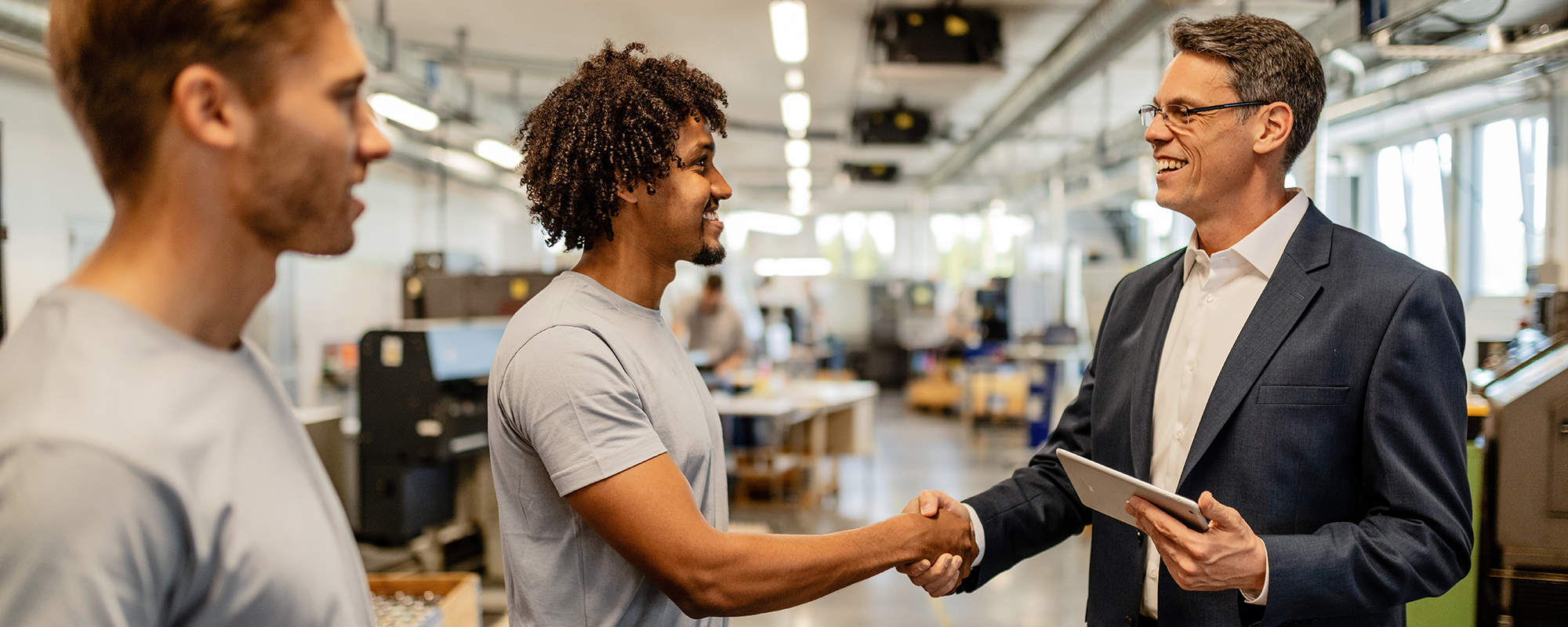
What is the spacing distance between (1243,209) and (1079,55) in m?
5.16

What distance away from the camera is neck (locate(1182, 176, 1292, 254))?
1558 mm

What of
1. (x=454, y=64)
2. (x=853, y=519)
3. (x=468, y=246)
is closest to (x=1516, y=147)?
(x=853, y=519)

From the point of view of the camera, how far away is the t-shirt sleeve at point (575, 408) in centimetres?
117

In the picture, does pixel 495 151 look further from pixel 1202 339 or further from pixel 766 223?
pixel 766 223

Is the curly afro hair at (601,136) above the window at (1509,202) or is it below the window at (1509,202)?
below

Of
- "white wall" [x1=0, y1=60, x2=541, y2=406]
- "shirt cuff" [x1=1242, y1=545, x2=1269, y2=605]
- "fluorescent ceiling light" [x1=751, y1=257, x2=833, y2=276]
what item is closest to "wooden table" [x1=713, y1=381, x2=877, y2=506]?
"white wall" [x1=0, y1=60, x2=541, y2=406]

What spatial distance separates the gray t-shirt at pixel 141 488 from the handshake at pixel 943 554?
4.02ft

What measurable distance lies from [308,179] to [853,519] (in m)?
6.05

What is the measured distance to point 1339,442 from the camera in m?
1.34

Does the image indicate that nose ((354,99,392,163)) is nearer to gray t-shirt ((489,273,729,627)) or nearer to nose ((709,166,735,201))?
Result: gray t-shirt ((489,273,729,627))

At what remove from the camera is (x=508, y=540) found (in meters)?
1.30

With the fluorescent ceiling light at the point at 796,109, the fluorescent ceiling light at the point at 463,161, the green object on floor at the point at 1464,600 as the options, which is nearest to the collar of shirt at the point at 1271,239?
the green object on floor at the point at 1464,600

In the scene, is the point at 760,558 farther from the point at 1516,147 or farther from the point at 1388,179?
the point at 1388,179

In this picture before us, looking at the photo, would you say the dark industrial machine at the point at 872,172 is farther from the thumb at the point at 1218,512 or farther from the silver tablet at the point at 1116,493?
the thumb at the point at 1218,512
